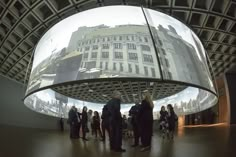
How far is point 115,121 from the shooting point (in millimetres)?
4254

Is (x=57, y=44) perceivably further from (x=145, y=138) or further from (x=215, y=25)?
(x=215, y=25)

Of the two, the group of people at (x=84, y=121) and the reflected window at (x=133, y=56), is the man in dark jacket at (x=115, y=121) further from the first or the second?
the reflected window at (x=133, y=56)

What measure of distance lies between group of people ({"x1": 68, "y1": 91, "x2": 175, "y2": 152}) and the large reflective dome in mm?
179

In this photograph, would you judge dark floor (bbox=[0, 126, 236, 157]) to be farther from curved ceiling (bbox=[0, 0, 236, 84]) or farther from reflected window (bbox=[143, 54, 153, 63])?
curved ceiling (bbox=[0, 0, 236, 84])

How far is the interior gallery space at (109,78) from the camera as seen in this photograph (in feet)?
14.7

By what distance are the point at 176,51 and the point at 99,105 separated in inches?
106

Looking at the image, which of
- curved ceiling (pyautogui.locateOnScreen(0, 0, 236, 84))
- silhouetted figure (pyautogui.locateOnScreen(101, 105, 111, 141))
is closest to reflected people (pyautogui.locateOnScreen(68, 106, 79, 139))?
silhouetted figure (pyautogui.locateOnScreen(101, 105, 111, 141))

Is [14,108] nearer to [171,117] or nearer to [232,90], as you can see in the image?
[171,117]

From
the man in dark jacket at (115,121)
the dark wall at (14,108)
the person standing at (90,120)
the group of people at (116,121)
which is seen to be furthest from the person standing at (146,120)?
the dark wall at (14,108)

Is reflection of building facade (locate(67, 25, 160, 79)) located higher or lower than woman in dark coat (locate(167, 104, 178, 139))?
higher

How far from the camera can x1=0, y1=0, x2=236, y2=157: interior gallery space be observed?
4.48m

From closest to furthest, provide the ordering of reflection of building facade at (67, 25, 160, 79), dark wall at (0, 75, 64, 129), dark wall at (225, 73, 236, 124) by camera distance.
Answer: reflection of building facade at (67, 25, 160, 79)
dark wall at (0, 75, 64, 129)
dark wall at (225, 73, 236, 124)

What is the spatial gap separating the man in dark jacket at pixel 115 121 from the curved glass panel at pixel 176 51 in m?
1.42

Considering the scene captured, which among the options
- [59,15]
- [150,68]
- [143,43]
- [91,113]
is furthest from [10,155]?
[59,15]
